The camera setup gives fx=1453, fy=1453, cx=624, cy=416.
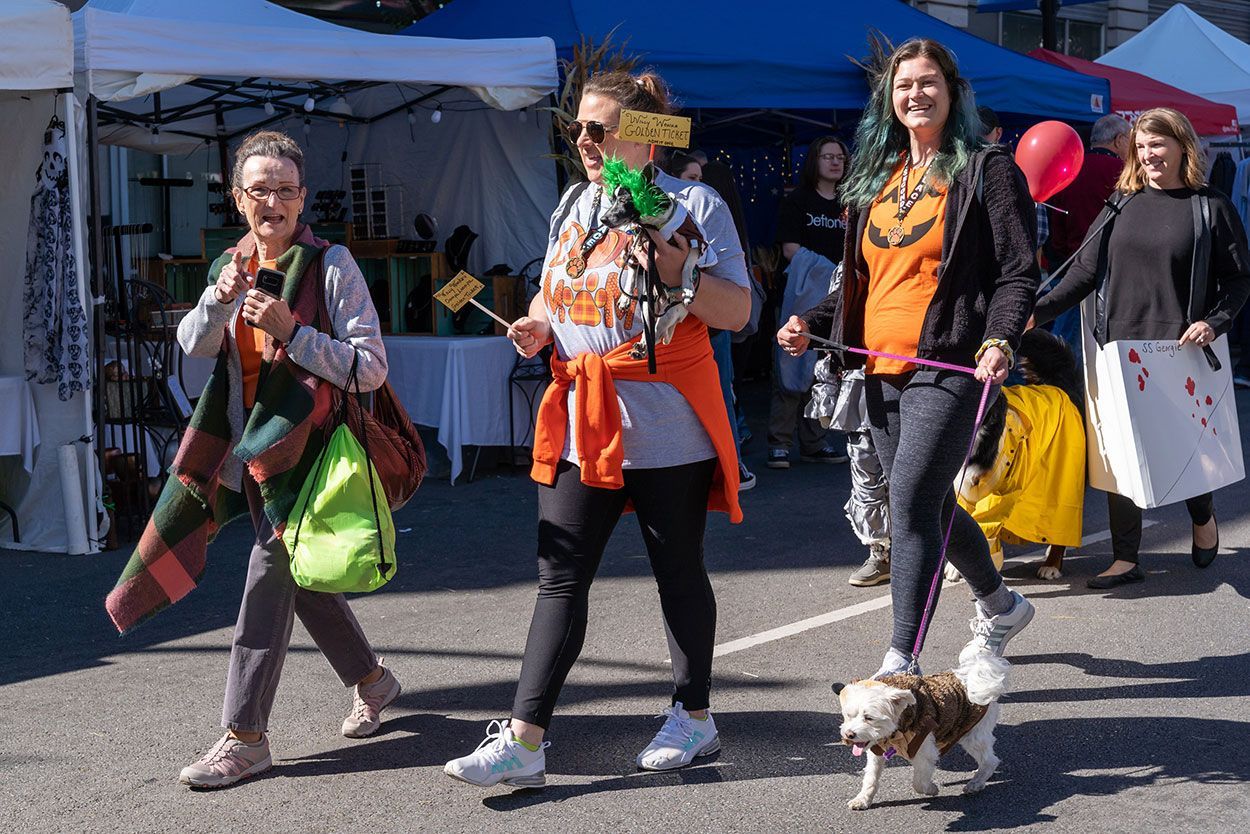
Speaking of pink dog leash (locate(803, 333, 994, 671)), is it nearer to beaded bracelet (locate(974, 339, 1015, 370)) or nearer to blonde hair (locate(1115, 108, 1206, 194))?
beaded bracelet (locate(974, 339, 1015, 370))

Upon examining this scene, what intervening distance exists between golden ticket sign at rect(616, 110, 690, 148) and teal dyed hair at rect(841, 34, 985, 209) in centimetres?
79

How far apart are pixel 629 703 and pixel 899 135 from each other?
1.93 meters

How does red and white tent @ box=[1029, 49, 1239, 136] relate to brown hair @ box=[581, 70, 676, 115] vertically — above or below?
above

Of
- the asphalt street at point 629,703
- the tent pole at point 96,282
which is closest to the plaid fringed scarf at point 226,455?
the asphalt street at point 629,703

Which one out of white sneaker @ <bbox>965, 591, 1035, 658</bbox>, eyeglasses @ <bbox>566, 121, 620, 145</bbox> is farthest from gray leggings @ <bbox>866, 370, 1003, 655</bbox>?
eyeglasses @ <bbox>566, 121, 620, 145</bbox>

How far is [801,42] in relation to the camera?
998cm

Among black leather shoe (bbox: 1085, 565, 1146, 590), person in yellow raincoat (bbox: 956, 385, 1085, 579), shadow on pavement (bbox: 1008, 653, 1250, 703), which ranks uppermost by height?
person in yellow raincoat (bbox: 956, 385, 1085, 579)

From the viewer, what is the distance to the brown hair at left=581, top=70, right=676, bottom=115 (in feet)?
11.8

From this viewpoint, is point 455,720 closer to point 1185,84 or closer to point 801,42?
point 801,42

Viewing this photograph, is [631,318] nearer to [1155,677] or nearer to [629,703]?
[629,703]

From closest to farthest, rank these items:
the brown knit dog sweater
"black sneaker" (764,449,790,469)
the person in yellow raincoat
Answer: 1. the brown knit dog sweater
2. the person in yellow raincoat
3. "black sneaker" (764,449,790,469)

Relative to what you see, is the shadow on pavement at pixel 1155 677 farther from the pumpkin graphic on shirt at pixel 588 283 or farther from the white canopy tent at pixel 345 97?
→ the white canopy tent at pixel 345 97

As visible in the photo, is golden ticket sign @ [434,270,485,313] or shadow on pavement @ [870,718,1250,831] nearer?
shadow on pavement @ [870,718,1250,831]

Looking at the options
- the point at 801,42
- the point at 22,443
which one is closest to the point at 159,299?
the point at 22,443
